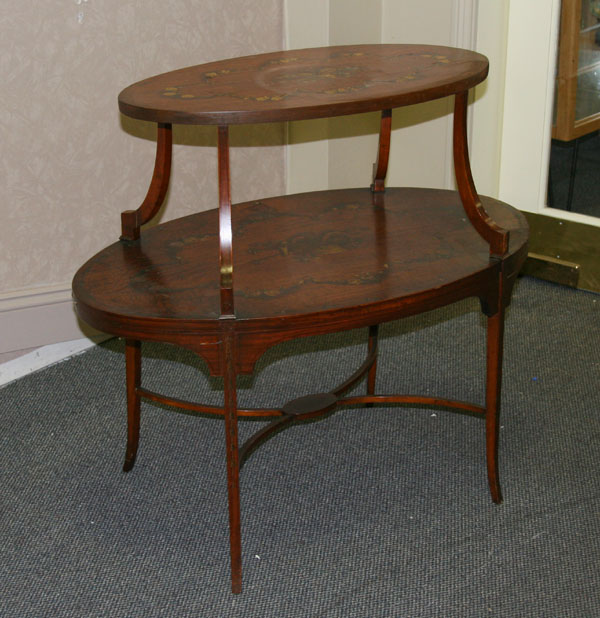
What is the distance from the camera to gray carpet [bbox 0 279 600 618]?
5.85ft

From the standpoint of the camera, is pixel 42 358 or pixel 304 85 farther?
pixel 42 358

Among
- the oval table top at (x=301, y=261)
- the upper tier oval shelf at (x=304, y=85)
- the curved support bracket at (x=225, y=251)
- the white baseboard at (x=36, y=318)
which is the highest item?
the upper tier oval shelf at (x=304, y=85)

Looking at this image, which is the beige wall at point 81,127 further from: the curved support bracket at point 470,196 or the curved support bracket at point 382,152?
the curved support bracket at point 470,196

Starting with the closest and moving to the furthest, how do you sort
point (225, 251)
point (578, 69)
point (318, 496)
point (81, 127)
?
point (225, 251)
point (318, 496)
point (81, 127)
point (578, 69)

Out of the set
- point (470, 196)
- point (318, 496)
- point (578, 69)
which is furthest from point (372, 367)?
point (578, 69)

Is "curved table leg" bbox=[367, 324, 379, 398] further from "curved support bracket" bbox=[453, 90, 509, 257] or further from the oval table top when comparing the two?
"curved support bracket" bbox=[453, 90, 509, 257]

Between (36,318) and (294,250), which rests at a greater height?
(294,250)

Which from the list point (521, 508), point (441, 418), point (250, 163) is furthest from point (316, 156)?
point (521, 508)

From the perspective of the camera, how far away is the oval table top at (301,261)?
5.40 feet

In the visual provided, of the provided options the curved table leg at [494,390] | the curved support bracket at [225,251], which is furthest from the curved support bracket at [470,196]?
the curved support bracket at [225,251]

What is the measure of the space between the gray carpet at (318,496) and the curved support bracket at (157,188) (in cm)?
59

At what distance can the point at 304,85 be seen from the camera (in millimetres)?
1722

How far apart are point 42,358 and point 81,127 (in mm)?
671

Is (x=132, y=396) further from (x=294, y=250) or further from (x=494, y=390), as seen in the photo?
(x=494, y=390)
